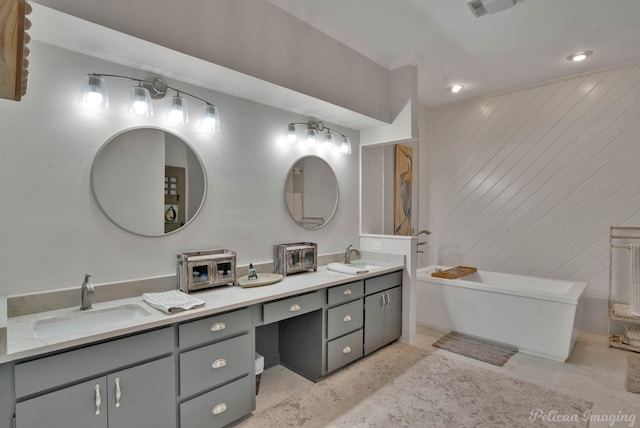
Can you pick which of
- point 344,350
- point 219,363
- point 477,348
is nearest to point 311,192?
point 344,350

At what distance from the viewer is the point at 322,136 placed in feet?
10.2

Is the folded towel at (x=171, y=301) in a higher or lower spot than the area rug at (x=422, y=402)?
higher

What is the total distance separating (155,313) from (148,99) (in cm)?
122

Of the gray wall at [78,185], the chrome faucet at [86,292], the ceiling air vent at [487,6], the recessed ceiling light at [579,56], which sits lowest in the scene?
the chrome faucet at [86,292]

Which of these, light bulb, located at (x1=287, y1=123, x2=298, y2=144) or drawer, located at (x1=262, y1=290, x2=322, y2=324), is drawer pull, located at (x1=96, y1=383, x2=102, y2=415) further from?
light bulb, located at (x1=287, y1=123, x2=298, y2=144)

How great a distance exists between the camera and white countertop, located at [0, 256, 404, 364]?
1295 millimetres

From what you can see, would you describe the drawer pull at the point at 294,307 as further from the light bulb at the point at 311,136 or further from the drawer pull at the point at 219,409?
the light bulb at the point at 311,136

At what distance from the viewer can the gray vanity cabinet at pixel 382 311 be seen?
288 cm

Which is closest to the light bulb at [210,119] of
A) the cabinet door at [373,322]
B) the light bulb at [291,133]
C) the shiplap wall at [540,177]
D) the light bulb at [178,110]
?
the light bulb at [178,110]

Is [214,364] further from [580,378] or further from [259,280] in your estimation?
[580,378]

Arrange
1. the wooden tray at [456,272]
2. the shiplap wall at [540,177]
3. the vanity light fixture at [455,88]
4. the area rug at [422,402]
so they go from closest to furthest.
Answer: the area rug at [422,402] < the shiplap wall at [540,177] < the wooden tray at [456,272] < the vanity light fixture at [455,88]

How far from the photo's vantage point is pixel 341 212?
3.34 m

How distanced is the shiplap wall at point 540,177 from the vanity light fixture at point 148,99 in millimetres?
3187

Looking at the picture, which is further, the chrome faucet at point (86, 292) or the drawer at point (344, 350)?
the drawer at point (344, 350)
